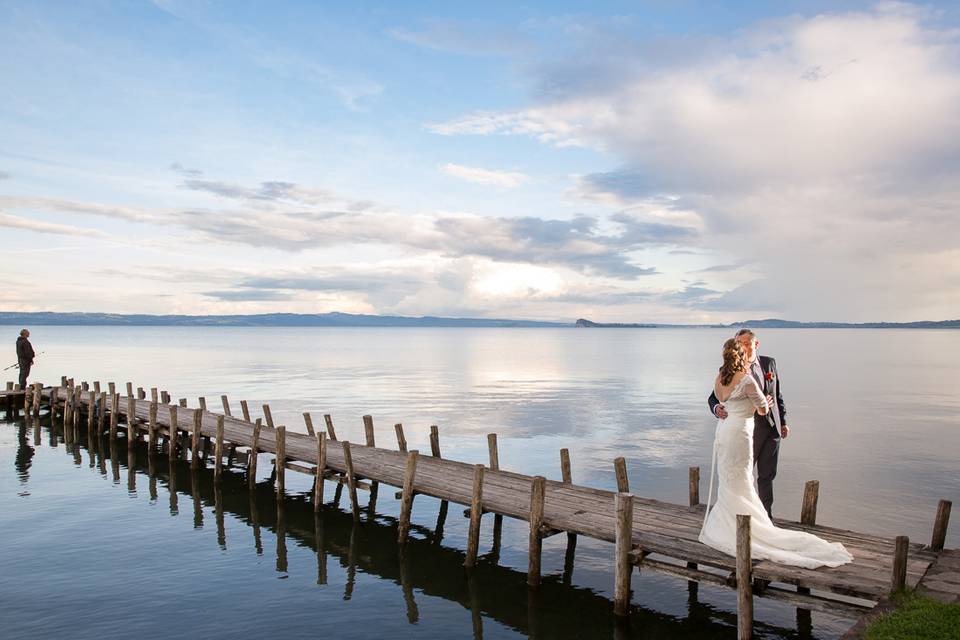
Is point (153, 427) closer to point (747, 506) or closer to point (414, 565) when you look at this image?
point (414, 565)

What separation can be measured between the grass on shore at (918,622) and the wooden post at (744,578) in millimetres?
1767

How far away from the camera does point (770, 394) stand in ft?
35.2

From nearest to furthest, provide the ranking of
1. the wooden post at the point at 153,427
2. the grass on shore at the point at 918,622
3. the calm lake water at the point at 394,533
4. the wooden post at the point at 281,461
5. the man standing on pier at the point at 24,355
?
the grass on shore at the point at 918,622
the calm lake water at the point at 394,533
the wooden post at the point at 281,461
the wooden post at the point at 153,427
the man standing on pier at the point at 24,355

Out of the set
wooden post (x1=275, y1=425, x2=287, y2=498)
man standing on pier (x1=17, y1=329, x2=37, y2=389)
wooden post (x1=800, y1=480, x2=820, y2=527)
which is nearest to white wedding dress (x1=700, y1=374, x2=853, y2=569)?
wooden post (x1=800, y1=480, x2=820, y2=527)

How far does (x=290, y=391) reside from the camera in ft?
163

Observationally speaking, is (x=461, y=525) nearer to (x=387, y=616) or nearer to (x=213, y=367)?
(x=387, y=616)

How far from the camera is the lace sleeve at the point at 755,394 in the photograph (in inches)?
384

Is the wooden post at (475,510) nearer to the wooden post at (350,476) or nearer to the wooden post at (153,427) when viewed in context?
the wooden post at (350,476)

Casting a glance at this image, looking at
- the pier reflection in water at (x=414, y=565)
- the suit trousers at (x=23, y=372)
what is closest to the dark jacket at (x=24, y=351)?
the suit trousers at (x=23, y=372)

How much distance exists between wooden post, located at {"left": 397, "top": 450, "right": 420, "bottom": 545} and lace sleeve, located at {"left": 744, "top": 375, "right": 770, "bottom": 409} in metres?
8.49

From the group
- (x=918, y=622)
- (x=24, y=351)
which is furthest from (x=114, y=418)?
(x=918, y=622)

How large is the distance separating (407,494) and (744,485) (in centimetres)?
848

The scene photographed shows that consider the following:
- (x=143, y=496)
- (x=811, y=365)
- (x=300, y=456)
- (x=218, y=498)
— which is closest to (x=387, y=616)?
(x=300, y=456)

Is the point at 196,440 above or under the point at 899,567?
under
